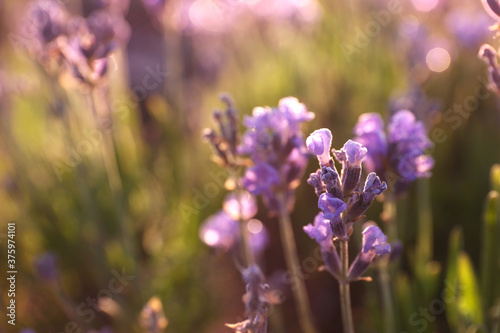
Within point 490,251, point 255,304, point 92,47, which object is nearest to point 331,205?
point 255,304

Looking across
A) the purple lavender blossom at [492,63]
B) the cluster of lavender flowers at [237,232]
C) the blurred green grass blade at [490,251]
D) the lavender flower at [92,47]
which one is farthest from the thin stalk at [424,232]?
the lavender flower at [92,47]

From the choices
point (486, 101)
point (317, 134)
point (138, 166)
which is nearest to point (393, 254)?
point (317, 134)

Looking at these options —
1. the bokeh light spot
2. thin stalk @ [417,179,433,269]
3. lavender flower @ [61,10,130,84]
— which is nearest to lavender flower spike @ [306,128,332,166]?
thin stalk @ [417,179,433,269]

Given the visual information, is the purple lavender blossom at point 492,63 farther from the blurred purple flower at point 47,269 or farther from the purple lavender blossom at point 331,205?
the blurred purple flower at point 47,269

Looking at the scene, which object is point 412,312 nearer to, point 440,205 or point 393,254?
point 393,254

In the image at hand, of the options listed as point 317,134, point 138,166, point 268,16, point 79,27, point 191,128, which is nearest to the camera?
point 317,134

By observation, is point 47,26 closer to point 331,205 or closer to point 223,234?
point 223,234

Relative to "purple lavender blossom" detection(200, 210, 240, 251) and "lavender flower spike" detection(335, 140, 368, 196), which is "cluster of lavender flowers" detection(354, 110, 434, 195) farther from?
"purple lavender blossom" detection(200, 210, 240, 251)
